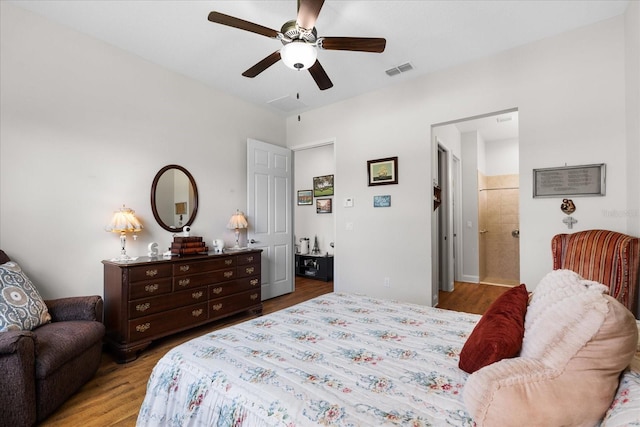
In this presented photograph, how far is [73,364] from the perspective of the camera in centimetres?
199

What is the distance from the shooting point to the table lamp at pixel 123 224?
2.74 m

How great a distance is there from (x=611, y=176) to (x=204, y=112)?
4274 millimetres

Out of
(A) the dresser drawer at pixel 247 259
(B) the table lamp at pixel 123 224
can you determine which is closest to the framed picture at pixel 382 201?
(A) the dresser drawer at pixel 247 259

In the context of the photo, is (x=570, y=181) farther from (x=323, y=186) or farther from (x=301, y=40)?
(x=323, y=186)

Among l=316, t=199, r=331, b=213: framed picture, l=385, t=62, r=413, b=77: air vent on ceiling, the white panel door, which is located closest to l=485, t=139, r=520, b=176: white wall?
l=316, t=199, r=331, b=213: framed picture

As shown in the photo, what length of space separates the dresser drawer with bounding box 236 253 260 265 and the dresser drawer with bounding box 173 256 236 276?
0.27 ft

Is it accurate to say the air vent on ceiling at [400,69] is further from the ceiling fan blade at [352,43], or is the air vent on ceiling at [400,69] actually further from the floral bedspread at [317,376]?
the floral bedspread at [317,376]

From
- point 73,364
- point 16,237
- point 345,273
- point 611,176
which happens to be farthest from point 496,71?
point 16,237

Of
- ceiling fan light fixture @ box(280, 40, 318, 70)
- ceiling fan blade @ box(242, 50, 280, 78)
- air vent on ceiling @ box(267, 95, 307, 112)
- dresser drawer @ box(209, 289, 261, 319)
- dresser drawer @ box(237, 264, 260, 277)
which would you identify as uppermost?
air vent on ceiling @ box(267, 95, 307, 112)

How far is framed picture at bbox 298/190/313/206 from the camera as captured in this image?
6.38 metres

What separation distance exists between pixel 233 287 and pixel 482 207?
15.6 feet

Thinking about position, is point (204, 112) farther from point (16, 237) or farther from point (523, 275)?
point (523, 275)

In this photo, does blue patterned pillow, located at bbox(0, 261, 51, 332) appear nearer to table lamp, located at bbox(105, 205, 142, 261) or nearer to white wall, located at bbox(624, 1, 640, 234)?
table lamp, located at bbox(105, 205, 142, 261)

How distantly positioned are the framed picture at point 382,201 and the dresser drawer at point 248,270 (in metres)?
1.74
